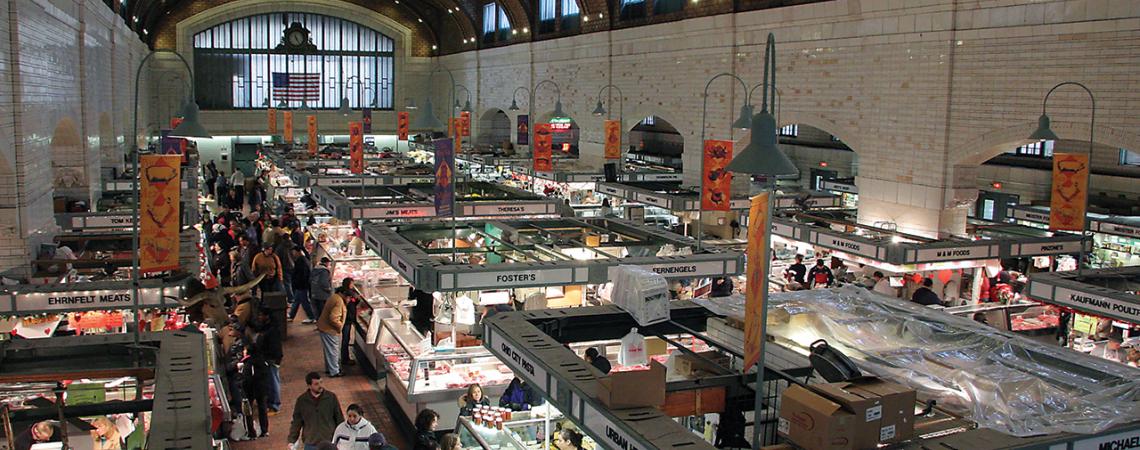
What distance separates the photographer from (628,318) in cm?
785

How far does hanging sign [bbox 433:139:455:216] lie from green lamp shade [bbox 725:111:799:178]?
6.45m

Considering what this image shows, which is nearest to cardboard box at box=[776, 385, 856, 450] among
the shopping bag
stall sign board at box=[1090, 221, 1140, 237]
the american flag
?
the shopping bag

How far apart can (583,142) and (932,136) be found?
14.5 meters

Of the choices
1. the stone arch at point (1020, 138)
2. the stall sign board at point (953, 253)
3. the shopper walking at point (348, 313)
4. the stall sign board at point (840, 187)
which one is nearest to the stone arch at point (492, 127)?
the stall sign board at point (840, 187)

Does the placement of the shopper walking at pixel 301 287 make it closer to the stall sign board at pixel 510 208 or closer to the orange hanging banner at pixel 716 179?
the stall sign board at pixel 510 208

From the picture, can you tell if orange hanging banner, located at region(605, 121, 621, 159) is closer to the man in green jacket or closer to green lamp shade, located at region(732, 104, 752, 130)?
green lamp shade, located at region(732, 104, 752, 130)

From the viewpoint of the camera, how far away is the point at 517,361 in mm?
6719

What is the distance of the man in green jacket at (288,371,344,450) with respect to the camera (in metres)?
9.45

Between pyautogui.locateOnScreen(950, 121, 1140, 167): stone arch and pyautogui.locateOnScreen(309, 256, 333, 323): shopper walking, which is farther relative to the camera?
pyautogui.locateOnScreen(309, 256, 333, 323): shopper walking

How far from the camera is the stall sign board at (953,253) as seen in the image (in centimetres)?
1327

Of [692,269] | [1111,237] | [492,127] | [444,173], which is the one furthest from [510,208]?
[492,127]

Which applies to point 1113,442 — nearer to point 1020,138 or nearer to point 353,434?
point 353,434

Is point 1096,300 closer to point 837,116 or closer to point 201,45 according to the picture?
point 837,116

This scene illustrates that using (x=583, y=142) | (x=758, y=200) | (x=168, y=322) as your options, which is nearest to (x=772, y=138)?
(x=758, y=200)
